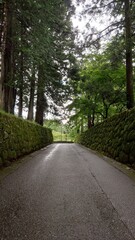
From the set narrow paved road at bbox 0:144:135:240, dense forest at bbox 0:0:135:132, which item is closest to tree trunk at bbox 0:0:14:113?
dense forest at bbox 0:0:135:132

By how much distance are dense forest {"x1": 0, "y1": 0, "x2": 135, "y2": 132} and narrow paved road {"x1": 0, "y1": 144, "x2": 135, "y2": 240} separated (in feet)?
18.9

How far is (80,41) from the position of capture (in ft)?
43.0

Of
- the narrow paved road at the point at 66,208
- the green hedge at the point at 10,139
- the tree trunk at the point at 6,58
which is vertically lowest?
the narrow paved road at the point at 66,208

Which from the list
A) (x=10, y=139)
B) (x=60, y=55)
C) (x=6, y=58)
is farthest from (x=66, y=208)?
(x=60, y=55)

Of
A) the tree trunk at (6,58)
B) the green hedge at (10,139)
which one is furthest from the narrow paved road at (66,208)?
the tree trunk at (6,58)

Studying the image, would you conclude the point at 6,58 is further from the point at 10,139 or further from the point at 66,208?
the point at 66,208

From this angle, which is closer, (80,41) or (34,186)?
(34,186)

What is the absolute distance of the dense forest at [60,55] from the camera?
31.0 feet

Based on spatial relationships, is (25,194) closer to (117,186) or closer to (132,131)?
(117,186)

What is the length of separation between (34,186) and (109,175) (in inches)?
84.6

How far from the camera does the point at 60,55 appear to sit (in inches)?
621

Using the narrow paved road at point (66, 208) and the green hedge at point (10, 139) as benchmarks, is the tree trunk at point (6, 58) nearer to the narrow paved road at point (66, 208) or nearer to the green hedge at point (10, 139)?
the green hedge at point (10, 139)

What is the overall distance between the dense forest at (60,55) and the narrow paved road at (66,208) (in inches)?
227

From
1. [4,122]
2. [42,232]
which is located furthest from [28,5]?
[42,232]
